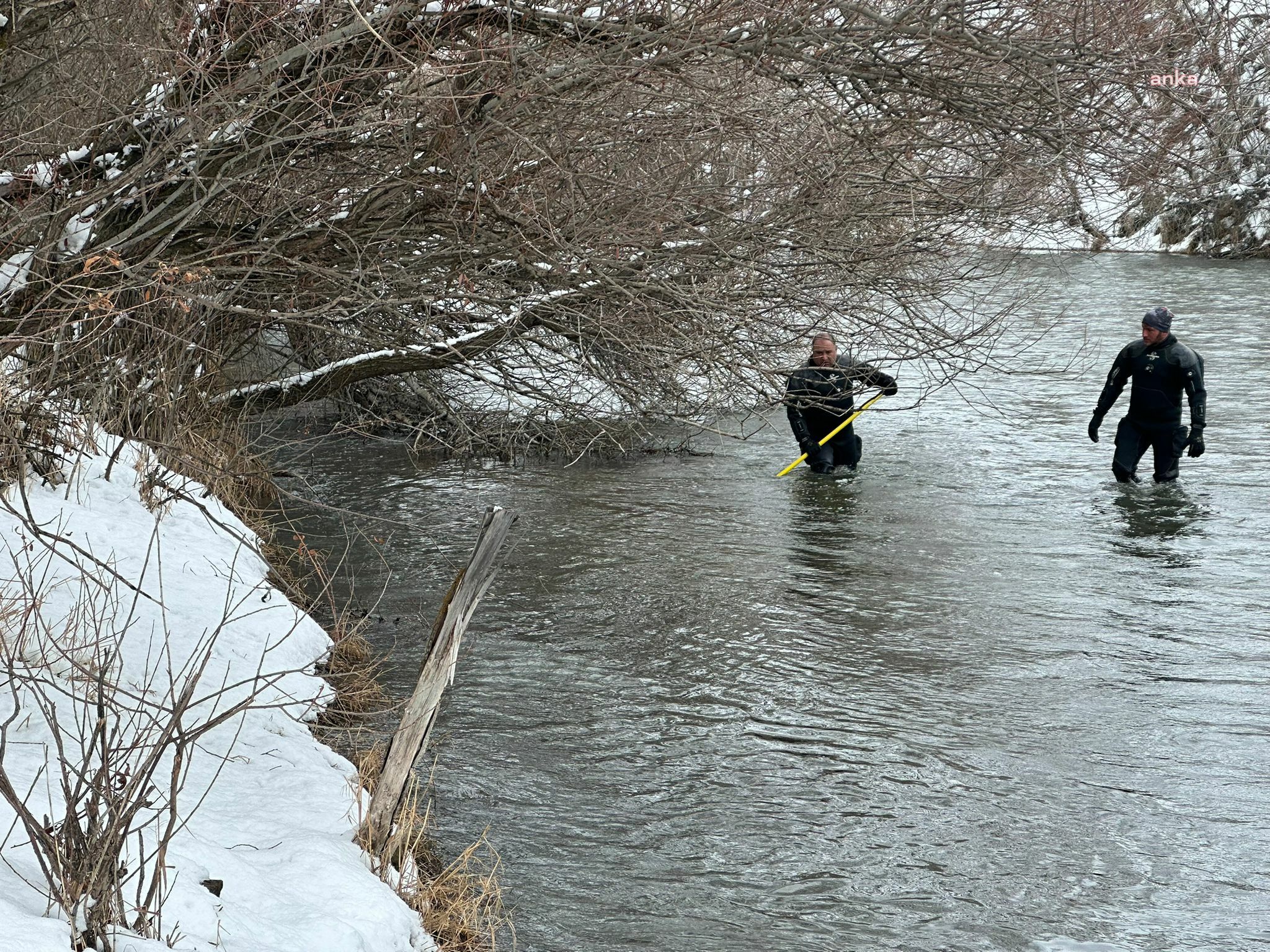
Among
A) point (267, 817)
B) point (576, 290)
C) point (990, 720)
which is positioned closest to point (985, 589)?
point (990, 720)

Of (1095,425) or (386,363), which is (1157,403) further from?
(386,363)

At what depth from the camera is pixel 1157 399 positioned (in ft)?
41.9

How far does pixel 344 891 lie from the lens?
4.63 m

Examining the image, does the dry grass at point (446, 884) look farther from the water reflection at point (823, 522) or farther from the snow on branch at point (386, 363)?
the water reflection at point (823, 522)

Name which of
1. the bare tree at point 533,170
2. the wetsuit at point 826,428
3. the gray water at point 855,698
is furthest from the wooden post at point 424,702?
the wetsuit at point 826,428

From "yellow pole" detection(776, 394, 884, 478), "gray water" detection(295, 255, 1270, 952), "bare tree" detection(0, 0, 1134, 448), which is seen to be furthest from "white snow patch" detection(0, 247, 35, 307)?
"yellow pole" detection(776, 394, 884, 478)

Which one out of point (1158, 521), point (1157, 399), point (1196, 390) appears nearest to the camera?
point (1158, 521)

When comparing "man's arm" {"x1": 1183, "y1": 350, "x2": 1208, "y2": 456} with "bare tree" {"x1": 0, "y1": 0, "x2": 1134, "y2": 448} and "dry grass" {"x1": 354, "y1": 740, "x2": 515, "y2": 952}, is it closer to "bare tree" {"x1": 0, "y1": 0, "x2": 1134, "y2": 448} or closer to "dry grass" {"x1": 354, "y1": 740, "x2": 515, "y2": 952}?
"bare tree" {"x1": 0, "y1": 0, "x2": 1134, "y2": 448}

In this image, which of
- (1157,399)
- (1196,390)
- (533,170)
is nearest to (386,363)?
(533,170)

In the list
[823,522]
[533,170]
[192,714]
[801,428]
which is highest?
[533,170]

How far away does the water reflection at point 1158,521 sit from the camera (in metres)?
11.0

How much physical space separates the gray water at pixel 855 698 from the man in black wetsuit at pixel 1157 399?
0.35 m

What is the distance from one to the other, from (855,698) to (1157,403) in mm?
6398

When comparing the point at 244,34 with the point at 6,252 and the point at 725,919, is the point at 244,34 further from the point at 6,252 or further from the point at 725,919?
the point at 725,919
